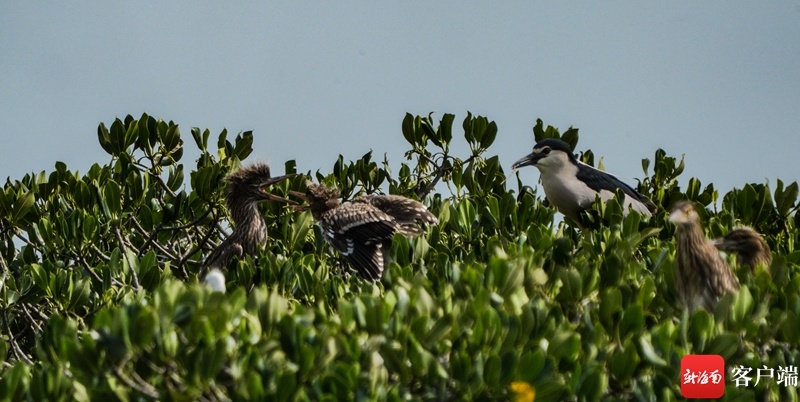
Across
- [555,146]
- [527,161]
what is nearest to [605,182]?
[555,146]

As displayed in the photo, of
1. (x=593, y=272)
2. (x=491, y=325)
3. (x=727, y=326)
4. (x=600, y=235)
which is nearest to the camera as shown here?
(x=491, y=325)

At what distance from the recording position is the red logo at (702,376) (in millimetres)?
5273

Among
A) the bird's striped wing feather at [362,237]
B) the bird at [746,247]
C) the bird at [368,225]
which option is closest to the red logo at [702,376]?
the bird at [746,247]

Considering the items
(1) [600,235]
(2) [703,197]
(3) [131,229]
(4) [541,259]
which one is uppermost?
(3) [131,229]

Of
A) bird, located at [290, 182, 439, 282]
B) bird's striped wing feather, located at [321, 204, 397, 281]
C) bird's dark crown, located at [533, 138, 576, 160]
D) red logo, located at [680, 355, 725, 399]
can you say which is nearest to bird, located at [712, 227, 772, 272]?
red logo, located at [680, 355, 725, 399]

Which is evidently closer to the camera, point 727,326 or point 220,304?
point 220,304

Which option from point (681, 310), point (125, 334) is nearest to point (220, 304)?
point (125, 334)

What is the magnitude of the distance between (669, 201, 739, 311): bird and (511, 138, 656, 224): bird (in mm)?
4648

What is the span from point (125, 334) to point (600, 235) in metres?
4.03

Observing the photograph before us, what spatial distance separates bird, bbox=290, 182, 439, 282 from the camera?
1043 cm

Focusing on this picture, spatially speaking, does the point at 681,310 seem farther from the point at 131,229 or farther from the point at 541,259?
the point at 131,229

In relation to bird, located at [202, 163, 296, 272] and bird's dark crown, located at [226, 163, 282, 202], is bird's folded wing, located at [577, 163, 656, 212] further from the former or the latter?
bird's dark crown, located at [226, 163, 282, 202]

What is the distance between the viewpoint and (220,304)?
5.32 metres

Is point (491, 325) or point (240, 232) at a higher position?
point (240, 232)
